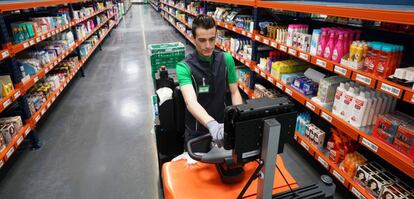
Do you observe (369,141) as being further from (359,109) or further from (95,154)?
(95,154)

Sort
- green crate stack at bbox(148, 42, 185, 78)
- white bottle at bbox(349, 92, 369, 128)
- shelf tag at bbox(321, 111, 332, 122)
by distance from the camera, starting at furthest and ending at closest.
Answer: green crate stack at bbox(148, 42, 185, 78), shelf tag at bbox(321, 111, 332, 122), white bottle at bbox(349, 92, 369, 128)

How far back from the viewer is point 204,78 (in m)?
1.79

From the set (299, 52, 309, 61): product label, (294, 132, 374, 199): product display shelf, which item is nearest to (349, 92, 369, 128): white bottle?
(294, 132, 374, 199): product display shelf

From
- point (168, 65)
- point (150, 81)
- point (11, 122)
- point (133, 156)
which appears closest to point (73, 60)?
point (150, 81)

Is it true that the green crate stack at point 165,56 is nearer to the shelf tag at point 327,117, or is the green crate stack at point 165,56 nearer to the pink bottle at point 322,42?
the pink bottle at point 322,42

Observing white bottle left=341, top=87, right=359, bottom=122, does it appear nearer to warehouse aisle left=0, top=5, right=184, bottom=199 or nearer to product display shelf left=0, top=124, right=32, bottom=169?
warehouse aisle left=0, top=5, right=184, bottom=199

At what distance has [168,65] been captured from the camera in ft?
14.4

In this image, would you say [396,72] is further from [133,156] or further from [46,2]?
[46,2]

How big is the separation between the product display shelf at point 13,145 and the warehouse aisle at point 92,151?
0.32m

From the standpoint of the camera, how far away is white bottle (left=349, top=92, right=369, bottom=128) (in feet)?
6.13

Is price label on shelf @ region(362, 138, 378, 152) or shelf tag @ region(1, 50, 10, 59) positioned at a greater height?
shelf tag @ region(1, 50, 10, 59)

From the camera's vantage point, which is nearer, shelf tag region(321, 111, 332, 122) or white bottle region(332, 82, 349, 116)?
white bottle region(332, 82, 349, 116)

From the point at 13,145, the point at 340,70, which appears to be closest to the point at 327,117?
the point at 340,70

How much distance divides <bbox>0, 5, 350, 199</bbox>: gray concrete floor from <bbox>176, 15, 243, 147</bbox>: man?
3.68ft
